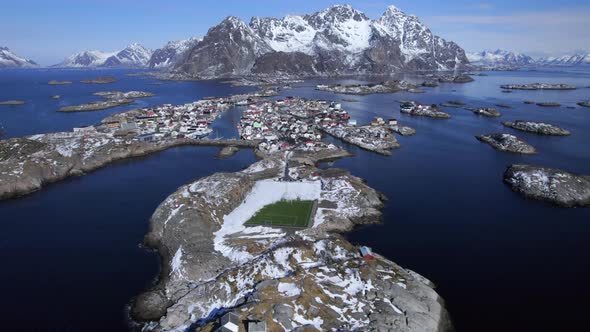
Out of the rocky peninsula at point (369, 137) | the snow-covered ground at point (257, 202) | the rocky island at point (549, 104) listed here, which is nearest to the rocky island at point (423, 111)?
the rocky peninsula at point (369, 137)

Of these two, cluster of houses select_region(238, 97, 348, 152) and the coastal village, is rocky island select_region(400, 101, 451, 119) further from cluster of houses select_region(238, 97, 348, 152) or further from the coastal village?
cluster of houses select_region(238, 97, 348, 152)

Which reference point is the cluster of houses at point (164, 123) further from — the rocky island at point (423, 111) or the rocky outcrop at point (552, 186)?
the rocky outcrop at point (552, 186)

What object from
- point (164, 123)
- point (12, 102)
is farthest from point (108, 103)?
point (164, 123)

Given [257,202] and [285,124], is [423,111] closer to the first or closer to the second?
[285,124]

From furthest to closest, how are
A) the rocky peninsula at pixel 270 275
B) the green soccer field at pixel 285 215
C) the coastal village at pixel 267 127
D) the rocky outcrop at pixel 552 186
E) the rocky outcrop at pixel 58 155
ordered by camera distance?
the coastal village at pixel 267 127, the rocky outcrop at pixel 58 155, the rocky outcrop at pixel 552 186, the green soccer field at pixel 285 215, the rocky peninsula at pixel 270 275

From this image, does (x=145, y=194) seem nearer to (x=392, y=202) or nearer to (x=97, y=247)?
(x=97, y=247)

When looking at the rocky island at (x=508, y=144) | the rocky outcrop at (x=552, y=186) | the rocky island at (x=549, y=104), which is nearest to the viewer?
the rocky outcrop at (x=552, y=186)
